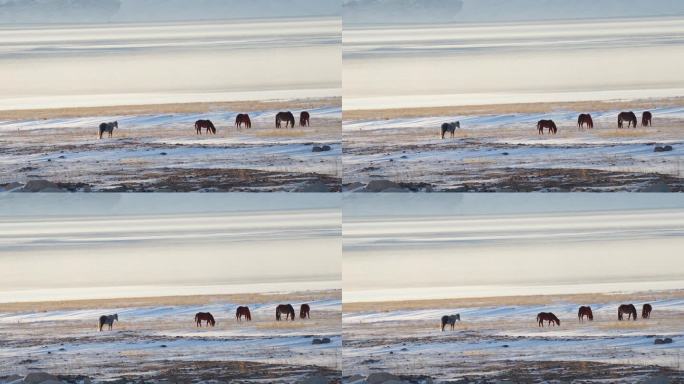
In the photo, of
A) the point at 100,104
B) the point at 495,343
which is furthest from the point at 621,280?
the point at 100,104

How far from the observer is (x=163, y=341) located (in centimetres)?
466

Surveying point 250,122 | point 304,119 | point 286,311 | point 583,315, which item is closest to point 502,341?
point 583,315

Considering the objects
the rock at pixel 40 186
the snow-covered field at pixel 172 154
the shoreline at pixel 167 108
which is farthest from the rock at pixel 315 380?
the rock at pixel 40 186

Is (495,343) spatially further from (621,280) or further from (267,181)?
(267,181)

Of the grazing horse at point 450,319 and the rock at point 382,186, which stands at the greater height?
the rock at point 382,186

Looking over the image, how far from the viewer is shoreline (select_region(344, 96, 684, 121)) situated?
468 cm

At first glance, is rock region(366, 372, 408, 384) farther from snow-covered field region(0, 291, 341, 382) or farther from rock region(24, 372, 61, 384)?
rock region(24, 372, 61, 384)

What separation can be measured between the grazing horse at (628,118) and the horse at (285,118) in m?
1.38

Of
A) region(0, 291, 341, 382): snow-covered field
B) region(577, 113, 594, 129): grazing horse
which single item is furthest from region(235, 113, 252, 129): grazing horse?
region(577, 113, 594, 129): grazing horse

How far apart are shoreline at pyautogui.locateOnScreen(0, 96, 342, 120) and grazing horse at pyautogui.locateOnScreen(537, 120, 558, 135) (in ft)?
2.79

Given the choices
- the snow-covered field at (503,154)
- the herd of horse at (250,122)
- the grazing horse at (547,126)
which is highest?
the herd of horse at (250,122)

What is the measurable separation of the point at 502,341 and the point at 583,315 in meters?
0.36

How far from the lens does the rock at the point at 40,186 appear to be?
4.61 m

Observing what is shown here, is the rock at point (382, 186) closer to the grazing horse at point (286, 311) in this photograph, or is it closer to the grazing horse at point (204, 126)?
the grazing horse at point (286, 311)
